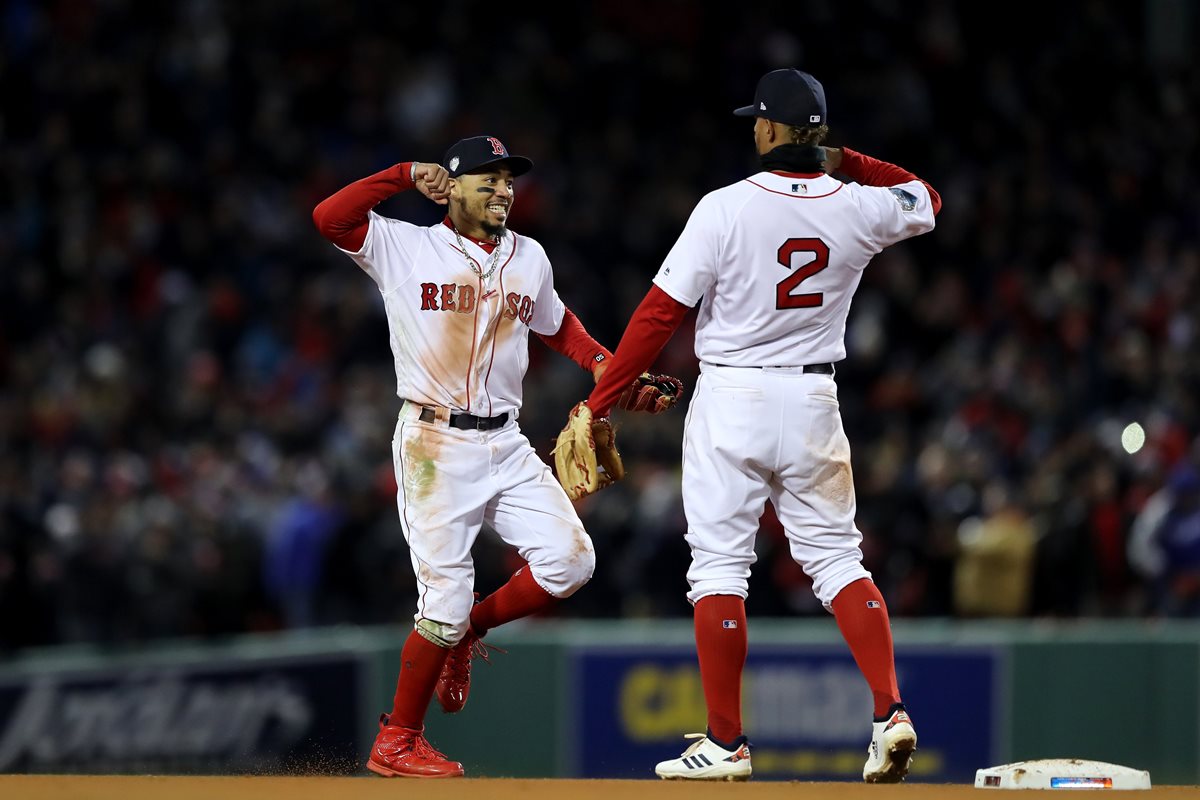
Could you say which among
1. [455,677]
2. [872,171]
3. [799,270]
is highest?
[872,171]

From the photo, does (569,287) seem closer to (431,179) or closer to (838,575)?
(431,179)

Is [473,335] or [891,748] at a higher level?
[473,335]

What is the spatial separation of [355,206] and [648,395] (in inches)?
49.3

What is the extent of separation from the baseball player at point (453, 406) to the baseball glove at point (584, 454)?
17 centimetres

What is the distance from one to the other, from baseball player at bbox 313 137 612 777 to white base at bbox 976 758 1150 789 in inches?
64.2

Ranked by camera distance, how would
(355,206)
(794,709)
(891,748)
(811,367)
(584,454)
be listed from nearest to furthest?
(891,748) → (811,367) → (584,454) → (355,206) → (794,709)

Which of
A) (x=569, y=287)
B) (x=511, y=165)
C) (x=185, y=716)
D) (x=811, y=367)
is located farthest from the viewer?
(x=569, y=287)

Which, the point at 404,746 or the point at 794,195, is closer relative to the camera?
the point at 794,195

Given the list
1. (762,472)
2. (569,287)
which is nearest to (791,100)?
(762,472)

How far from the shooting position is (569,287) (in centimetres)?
1681

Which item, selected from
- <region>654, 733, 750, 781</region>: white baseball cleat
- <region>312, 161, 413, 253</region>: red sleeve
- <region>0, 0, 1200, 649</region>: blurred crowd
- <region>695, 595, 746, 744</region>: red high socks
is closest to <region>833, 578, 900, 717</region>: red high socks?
<region>695, 595, 746, 744</region>: red high socks

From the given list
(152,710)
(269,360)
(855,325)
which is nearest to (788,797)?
(152,710)

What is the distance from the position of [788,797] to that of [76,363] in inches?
474

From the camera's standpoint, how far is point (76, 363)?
55.0ft
